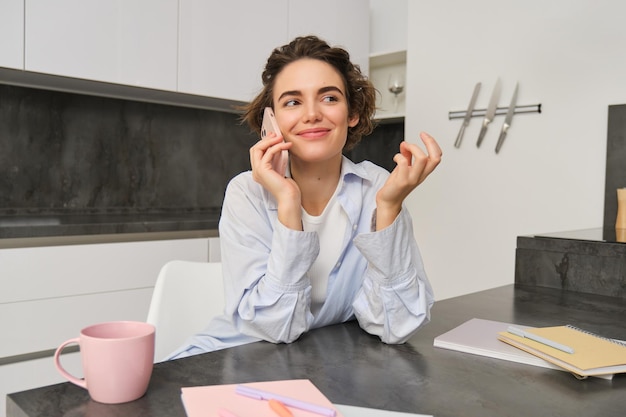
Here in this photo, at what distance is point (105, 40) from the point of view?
7.31ft

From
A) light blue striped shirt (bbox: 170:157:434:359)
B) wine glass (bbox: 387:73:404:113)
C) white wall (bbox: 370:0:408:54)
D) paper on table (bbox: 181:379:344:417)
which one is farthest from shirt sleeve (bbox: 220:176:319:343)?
white wall (bbox: 370:0:408:54)

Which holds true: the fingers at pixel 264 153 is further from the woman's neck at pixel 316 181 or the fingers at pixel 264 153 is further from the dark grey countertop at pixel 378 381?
the dark grey countertop at pixel 378 381

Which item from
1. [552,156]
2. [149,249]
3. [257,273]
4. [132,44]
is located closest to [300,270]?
[257,273]

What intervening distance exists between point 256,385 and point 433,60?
2572mm

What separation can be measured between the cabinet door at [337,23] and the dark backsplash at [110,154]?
Result: 0.66 m

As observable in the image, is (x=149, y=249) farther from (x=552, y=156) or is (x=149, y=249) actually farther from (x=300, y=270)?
(x=552, y=156)

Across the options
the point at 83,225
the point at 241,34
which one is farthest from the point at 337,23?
the point at 83,225

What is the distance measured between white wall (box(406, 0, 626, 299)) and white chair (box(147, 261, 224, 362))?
68.5 inches

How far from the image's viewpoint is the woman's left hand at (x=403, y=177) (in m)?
0.90

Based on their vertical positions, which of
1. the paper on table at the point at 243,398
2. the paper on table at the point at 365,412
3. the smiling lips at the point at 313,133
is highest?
the smiling lips at the point at 313,133

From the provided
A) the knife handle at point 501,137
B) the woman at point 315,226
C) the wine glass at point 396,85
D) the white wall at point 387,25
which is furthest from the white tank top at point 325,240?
the white wall at point 387,25

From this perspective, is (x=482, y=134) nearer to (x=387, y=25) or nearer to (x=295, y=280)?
(x=387, y=25)

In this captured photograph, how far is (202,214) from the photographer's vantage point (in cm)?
296

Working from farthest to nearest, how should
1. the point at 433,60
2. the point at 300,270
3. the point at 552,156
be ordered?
the point at 433,60 → the point at 552,156 → the point at 300,270
